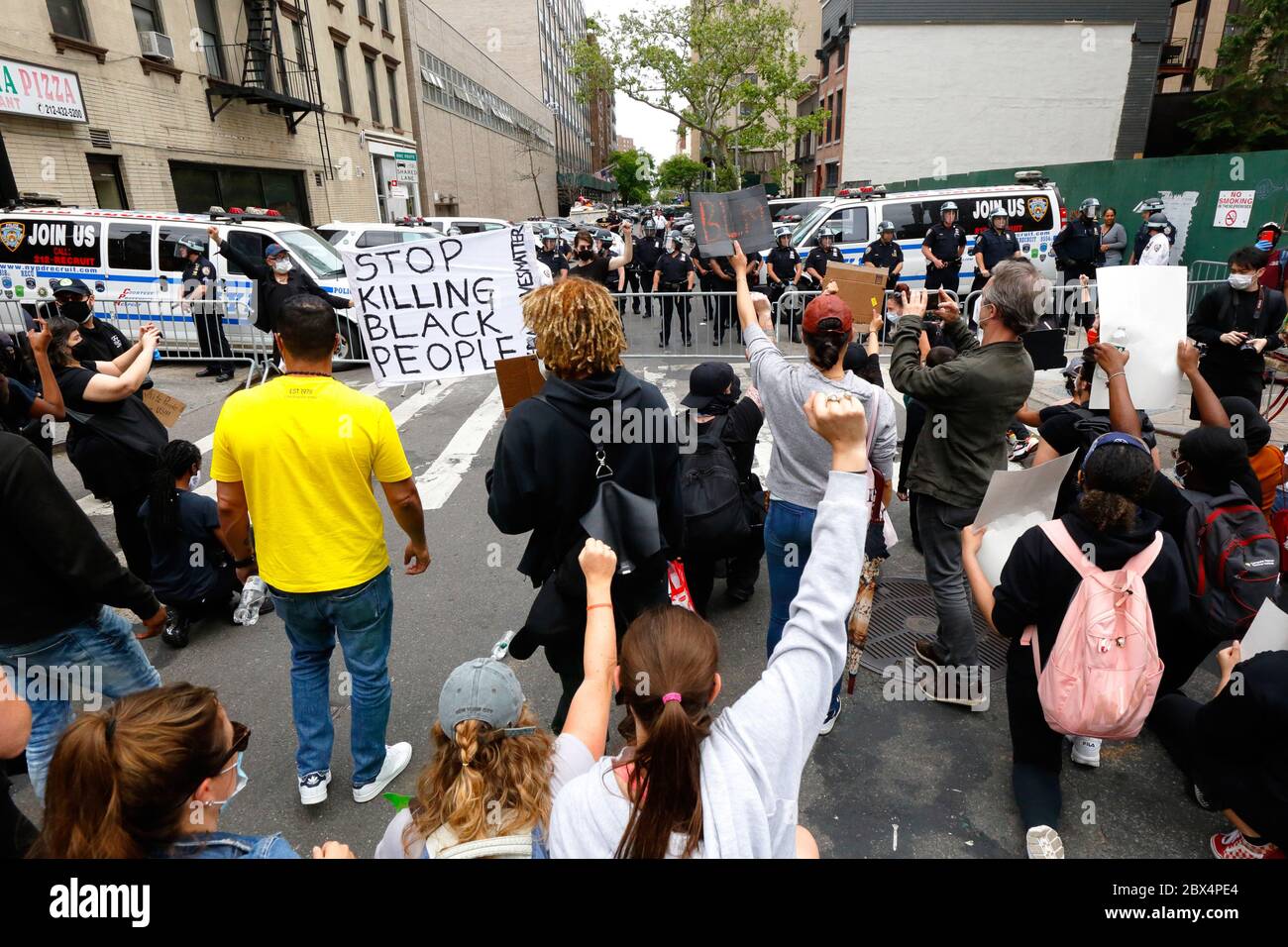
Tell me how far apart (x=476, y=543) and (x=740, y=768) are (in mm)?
4694

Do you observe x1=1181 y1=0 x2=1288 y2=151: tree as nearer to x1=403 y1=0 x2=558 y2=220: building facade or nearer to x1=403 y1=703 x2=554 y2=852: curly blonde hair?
x1=403 y1=0 x2=558 y2=220: building facade

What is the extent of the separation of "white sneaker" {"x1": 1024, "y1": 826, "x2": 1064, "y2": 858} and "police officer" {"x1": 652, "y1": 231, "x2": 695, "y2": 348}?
400 inches

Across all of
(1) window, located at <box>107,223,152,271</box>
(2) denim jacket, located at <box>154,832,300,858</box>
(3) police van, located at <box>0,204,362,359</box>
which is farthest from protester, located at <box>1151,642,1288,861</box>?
(1) window, located at <box>107,223,152,271</box>

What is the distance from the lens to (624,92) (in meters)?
30.8

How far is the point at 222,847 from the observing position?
1548 mm

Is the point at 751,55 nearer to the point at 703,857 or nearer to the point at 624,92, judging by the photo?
the point at 624,92

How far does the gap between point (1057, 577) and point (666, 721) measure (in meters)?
2.03

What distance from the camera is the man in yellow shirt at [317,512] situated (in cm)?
271

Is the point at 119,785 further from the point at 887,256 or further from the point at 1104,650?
the point at 887,256

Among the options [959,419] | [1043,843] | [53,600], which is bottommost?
[1043,843]

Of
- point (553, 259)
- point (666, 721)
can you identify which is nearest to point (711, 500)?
point (666, 721)

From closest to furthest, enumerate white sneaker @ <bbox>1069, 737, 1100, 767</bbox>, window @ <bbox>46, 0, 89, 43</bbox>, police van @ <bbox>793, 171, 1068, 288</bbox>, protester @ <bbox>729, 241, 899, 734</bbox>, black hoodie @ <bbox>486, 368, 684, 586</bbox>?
black hoodie @ <bbox>486, 368, 684, 586</bbox>, protester @ <bbox>729, 241, 899, 734</bbox>, white sneaker @ <bbox>1069, 737, 1100, 767</bbox>, police van @ <bbox>793, 171, 1068, 288</bbox>, window @ <bbox>46, 0, 89, 43</bbox>

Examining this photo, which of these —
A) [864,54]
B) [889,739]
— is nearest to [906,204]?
[889,739]

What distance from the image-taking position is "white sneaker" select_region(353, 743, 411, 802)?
3.23 metres
